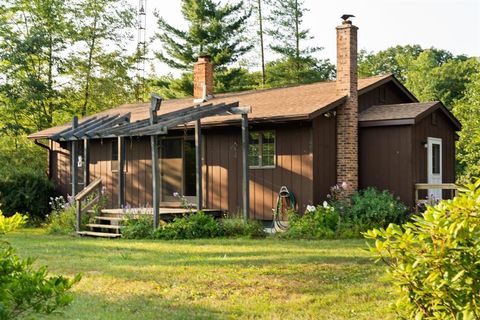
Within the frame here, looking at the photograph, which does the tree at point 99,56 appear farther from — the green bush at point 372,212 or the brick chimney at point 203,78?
the green bush at point 372,212

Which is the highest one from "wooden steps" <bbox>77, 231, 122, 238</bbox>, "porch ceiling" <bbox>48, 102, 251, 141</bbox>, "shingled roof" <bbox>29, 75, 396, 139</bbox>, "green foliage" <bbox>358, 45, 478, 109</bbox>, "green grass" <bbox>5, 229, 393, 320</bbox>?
"green foliage" <bbox>358, 45, 478, 109</bbox>

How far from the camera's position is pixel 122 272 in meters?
8.08

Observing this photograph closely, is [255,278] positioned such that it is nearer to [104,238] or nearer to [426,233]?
[426,233]

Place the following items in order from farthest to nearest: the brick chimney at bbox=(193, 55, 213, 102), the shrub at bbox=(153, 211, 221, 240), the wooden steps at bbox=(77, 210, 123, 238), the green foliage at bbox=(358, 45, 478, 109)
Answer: the green foliage at bbox=(358, 45, 478, 109) → the brick chimney at bbox=(193, 55, 213, 102) → the wooden steps at bbox=(77, 210, 123, 238) → the shrub at bbox=(153, 211, 221, 240)

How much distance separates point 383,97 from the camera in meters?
16.7

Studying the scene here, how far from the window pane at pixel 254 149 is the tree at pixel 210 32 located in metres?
18.8

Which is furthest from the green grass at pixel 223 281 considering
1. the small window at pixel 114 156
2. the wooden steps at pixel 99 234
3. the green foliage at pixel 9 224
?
the small window at pixel 114 156

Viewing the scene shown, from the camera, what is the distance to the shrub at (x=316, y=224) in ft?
41.1

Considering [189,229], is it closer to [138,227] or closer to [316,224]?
[138,227]

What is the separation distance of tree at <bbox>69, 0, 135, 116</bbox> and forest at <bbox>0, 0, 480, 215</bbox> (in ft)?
0.17

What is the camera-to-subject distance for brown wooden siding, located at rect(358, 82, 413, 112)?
51.5ft

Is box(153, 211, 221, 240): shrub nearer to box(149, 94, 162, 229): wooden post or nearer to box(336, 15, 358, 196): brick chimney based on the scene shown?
box(149, 94, 162, 229): wooden post

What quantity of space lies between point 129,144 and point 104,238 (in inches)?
208

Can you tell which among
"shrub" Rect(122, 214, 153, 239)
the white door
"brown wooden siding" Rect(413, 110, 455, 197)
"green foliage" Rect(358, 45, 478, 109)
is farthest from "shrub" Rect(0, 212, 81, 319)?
"green foliage" Rect(358, 45, 478, 109)
